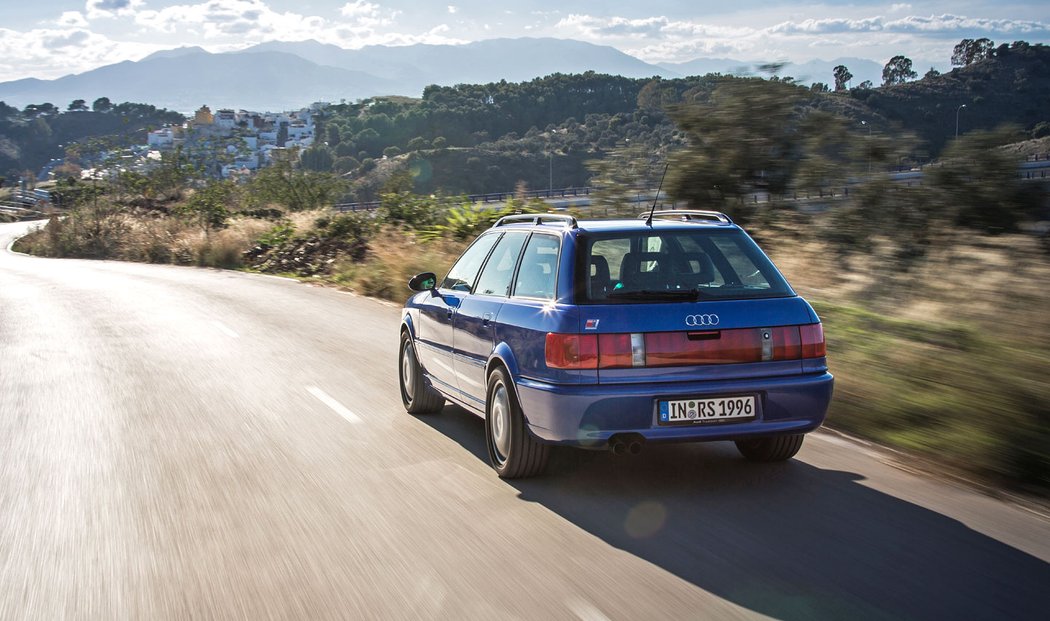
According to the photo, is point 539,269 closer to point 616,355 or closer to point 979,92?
point 616,355

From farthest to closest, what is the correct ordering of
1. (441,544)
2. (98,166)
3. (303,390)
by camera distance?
(98,166), (303,390), (441,544)

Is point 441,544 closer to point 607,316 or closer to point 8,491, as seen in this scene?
point 607,316

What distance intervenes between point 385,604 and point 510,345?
214cm

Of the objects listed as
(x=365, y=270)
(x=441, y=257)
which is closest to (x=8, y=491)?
(x=441, y=257)

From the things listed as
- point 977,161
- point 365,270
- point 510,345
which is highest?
point 977,161

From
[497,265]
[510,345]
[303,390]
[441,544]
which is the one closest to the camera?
[441,544]

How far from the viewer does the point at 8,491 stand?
6078 millimetres

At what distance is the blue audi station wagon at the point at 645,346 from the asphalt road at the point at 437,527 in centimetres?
41

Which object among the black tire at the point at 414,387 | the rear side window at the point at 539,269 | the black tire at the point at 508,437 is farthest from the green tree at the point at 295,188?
the black tire at the point at 508,437

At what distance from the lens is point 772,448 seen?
6203mm

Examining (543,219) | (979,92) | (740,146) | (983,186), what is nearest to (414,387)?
(543,219)

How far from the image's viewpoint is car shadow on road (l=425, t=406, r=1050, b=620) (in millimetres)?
3975

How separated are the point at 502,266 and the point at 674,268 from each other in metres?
1.27

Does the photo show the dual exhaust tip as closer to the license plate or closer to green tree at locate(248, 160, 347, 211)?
the license plate
